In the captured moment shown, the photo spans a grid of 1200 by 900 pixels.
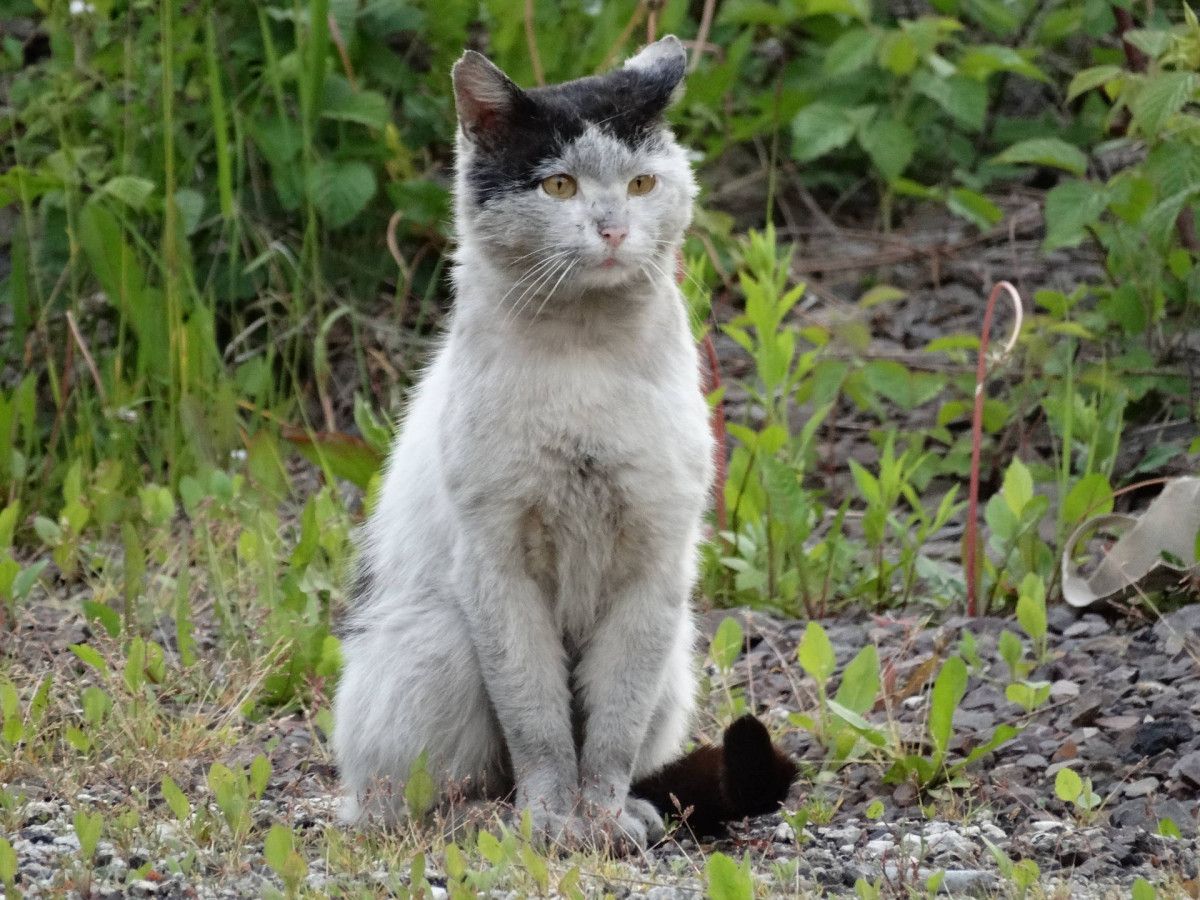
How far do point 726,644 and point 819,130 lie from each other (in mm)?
2695

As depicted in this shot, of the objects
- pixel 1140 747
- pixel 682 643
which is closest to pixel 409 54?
pixel 682 643

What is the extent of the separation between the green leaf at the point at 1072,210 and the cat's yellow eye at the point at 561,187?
6.90 feet

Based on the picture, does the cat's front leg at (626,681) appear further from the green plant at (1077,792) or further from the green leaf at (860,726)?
the green plant at (1077,792)

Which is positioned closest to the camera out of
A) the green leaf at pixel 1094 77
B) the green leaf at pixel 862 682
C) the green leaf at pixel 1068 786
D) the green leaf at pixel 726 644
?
the green leaf at pixel 1068 786

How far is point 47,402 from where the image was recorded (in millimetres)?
5863

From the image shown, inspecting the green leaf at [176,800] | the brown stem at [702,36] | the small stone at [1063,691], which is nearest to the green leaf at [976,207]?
the brown stem at [702,36]

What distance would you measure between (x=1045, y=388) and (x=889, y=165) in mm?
1280

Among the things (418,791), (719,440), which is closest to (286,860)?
(418,791)

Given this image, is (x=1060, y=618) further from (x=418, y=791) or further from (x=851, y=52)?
(x=851, y=52)

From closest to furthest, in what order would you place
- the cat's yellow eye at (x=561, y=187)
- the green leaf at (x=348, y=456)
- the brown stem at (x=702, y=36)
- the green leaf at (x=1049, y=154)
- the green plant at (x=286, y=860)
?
the green plant at (x=286, y=860), the cat's yellow eye at (x=561, y=187), the green leaf at (x=348, y=456), the green leaf at (x=1049, y=154), the brown stem at (x=702, y=36)

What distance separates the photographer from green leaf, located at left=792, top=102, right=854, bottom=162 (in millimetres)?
5824

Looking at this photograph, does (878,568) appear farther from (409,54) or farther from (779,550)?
(409,54)

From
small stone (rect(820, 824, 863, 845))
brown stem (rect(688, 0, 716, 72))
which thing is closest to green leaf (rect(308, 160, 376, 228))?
brown stem (rect(688, 0, 716, 72))

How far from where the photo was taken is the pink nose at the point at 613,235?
300cm
